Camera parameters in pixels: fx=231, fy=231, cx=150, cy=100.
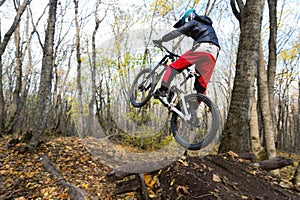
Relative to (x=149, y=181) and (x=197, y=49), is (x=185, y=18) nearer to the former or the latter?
(x=197, y=49)

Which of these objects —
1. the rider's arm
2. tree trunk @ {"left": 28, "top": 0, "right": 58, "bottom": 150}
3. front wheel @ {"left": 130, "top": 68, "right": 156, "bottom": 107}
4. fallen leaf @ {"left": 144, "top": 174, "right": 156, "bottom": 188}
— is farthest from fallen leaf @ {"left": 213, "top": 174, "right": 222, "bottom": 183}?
tree trunk @ {"left": 28, "top": 0, "right": 58, "bottom": 150}

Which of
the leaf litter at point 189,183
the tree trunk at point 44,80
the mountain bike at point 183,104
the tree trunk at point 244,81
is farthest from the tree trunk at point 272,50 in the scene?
the tree trunk at point 44,80

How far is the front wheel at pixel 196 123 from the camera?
1.49 metres

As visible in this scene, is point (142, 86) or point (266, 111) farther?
point (266, 111)

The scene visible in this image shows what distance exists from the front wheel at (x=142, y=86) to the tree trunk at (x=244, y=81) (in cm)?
180

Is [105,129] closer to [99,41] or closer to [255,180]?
[99,41]

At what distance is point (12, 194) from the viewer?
4.29 m

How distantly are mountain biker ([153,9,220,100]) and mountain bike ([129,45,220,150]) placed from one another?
0.04 metres

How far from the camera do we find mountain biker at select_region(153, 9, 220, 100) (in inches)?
59.1

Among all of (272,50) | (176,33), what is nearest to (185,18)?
(176,33)

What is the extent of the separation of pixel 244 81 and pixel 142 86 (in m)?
1.89

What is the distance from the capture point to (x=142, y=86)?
154 centimetres

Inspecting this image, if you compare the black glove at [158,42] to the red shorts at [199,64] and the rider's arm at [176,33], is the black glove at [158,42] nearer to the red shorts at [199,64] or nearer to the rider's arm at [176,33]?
the rider's arm at [176,33]

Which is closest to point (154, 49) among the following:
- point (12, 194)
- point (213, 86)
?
point (213, 86)
